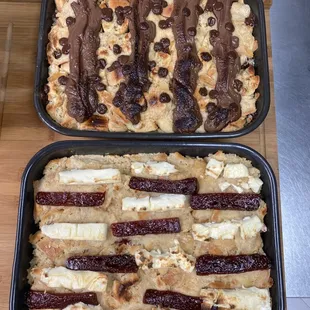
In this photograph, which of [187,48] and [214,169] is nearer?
[214,169]

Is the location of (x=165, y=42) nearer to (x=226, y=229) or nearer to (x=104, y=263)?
(x=226, y=229)

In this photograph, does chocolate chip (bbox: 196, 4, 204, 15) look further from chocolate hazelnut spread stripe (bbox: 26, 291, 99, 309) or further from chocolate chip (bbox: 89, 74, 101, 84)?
chocolate hazelnut spread stripe (bbox: 26, 291, 99, 309)

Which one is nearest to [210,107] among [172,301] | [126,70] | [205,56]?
[205,56]

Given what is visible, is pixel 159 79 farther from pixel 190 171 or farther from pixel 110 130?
pixel 190 171

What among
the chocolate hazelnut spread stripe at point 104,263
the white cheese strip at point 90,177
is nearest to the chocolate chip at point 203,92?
the white cheese strip at point 90,177

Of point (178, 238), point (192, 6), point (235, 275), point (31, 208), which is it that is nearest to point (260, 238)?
point (235, 275)

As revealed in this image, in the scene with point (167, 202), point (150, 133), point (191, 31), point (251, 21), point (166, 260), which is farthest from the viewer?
point (251, 21)

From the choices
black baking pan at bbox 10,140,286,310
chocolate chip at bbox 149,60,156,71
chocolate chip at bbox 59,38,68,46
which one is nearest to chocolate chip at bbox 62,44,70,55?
chocolate chip at bbox 59,38,68,46
